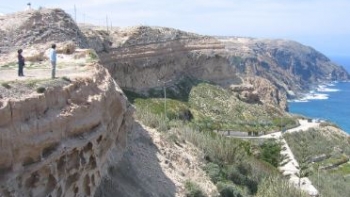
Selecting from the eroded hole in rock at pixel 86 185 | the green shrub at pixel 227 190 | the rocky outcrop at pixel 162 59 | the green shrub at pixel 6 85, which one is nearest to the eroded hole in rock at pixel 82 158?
the eroded hole in rock at pixel 86 185

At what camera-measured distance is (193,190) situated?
731 inches

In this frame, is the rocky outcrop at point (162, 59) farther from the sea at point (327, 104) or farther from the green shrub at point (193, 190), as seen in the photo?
the sea at point (327, 104)

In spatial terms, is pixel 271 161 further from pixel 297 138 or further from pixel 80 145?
pixel 80 145

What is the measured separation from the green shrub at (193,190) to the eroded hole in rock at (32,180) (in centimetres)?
777

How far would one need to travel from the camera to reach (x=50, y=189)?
38.7ft

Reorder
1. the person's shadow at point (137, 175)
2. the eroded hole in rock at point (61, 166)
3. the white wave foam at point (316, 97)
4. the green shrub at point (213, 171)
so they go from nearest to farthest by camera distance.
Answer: the eroded hole in rock at point (61, 166) → the person's shadow at point (137, 175) → the green shrub at point (213, 171) → the white wave foam at point (316, 97)

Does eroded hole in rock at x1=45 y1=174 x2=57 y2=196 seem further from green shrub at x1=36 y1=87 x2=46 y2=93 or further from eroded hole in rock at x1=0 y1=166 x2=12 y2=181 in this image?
green shrub at x1=36 y1=87 x2=46 y2=93

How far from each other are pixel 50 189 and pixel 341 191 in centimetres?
2119

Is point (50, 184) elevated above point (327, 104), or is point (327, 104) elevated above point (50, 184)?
point (50, 184)

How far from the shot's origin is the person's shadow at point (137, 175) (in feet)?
51.9

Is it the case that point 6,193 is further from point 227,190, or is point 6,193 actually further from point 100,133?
point 227,190

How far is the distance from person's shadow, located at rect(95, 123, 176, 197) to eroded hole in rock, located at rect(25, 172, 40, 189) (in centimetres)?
342

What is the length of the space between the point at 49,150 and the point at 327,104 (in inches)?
5243

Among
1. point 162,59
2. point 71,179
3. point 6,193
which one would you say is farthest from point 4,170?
point 162,59
